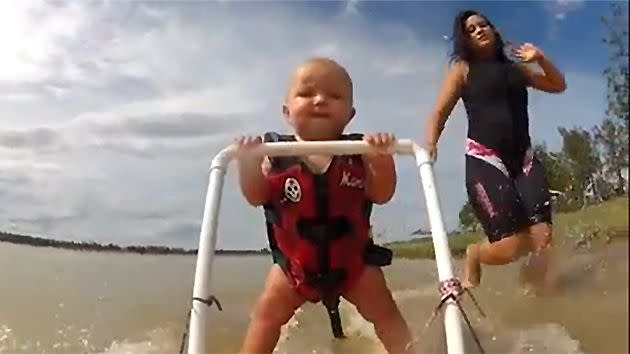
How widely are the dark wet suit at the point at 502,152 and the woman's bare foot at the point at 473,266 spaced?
0.03 metres

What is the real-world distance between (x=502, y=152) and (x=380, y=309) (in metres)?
0.38

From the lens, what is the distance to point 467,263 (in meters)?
1.35

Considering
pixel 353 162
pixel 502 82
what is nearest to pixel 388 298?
pixel 353 162

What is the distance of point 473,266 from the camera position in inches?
53.4

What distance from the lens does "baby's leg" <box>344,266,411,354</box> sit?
3.39ft

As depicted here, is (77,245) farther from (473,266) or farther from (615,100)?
(615,100)

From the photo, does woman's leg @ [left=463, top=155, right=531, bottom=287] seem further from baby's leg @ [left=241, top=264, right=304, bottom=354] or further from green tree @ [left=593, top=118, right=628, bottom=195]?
baby's leg @ [left=241, top=264, right=304, bottom=354]

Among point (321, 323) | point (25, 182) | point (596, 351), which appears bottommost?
point (596, 351)

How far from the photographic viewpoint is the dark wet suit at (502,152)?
4.40 ft

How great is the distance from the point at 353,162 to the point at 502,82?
0.37 meters

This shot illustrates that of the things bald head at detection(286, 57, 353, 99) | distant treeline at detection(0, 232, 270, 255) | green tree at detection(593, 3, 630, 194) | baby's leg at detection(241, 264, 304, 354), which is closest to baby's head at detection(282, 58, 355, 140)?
bald head at detection(286, 57, 353, 99)

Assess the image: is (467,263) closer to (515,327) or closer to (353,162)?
(515,327)

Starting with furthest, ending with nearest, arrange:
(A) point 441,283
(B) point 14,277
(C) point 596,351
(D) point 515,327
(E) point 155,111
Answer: (B) point 14,277, (E) point 155,111, (D) point 515,327, (C) point 596,351, (A) point 441,283

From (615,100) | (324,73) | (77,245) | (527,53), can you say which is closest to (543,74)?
(527,53)
